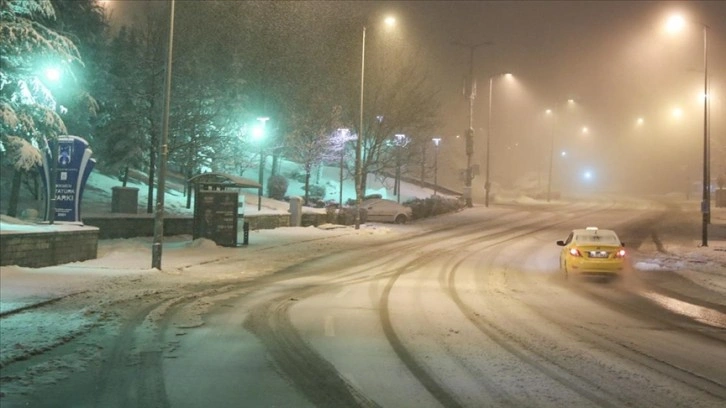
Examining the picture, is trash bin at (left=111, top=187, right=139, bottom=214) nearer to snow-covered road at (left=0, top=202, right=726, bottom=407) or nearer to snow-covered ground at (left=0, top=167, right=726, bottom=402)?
snow-covered ground at (left=0, top=167, right=726, bottom=402)

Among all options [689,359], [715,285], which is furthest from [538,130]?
[689,359]

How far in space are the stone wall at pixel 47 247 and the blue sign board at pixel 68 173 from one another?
1.35m

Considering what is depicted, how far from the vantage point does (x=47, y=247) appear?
17219 mm

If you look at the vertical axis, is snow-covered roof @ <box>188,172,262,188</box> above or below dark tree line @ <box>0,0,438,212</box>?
below

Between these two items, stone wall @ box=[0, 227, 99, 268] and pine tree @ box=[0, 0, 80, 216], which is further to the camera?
pine tree @ box=[0, 0, 80, 216]

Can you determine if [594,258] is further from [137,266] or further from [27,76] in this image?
[27,76]

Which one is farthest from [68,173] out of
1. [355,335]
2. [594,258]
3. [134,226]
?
[594,258]

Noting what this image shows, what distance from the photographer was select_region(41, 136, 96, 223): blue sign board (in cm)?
2012

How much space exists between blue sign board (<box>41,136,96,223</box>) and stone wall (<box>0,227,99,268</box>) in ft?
4.42

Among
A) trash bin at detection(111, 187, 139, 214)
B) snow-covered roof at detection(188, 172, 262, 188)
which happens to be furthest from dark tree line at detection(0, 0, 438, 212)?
snow-covered roof at detection(188, 172, 262, 188)

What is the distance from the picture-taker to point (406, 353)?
877 centimetres

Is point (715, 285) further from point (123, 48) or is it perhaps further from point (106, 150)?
point (123, 48)

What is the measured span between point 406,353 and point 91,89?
3203cm

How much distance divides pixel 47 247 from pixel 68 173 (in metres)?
3.87
